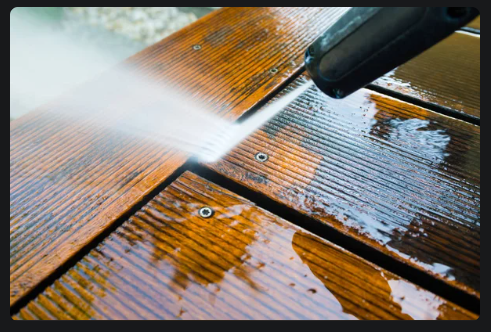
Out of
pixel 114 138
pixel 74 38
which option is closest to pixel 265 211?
pixel 114 138

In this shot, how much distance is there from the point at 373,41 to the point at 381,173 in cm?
75

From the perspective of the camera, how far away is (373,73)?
1045 mm

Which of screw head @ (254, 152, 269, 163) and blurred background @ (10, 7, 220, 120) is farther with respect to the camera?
blurred background @ (10, 7, 220, 120)

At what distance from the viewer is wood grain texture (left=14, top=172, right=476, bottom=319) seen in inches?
42.6

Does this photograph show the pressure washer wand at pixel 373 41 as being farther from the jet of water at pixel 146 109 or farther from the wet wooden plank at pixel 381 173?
the jet of water at pixel 146 109

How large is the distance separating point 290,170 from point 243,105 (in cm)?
59

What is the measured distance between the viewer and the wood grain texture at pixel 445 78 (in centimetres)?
190

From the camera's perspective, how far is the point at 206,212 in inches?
53.9

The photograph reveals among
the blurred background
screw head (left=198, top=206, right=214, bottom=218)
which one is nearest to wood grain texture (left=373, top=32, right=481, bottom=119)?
screw head (left=198, top=206, right=214, bottom=218)

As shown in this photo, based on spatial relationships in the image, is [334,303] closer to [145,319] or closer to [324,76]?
[145,319]

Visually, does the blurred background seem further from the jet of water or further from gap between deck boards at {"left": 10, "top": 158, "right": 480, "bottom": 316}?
gap between deck boards at {"left": 10, "top": 158, "right": 480, "bottom": 316}

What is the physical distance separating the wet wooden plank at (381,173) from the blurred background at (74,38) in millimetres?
2093

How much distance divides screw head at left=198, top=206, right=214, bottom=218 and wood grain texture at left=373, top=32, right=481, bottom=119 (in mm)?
1439

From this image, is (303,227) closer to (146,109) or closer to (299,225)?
(299,225)
